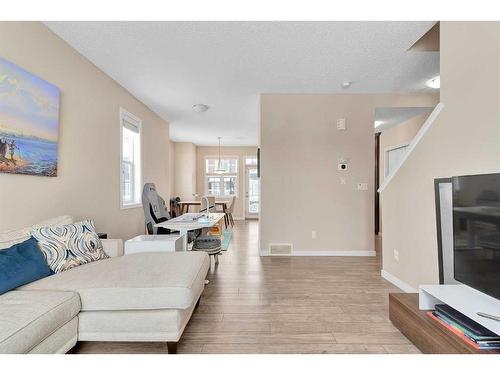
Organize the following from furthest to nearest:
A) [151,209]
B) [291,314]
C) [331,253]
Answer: [331,253] → [151,209] → [291,314]

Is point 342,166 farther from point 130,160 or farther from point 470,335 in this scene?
point 130,160

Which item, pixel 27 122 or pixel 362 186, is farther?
pixel 362 186

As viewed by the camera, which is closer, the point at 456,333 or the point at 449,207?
the point at 456,333

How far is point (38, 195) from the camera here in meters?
2.42

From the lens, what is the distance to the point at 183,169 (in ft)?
29.2

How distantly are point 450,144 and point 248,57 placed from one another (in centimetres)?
226

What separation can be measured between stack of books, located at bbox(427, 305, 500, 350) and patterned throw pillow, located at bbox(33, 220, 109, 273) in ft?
8.72

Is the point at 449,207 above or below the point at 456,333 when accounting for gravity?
above

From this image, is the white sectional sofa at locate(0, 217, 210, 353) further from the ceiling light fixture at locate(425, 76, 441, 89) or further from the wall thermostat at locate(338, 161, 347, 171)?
the ceiling light fixture at locate(425, 76, 441, 89)

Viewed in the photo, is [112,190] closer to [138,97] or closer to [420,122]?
[138,97]

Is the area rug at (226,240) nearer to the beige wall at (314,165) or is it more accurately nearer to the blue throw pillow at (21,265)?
the beige wall at (314,165)

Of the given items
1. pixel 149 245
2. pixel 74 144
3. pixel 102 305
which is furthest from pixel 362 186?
pixel 74 144

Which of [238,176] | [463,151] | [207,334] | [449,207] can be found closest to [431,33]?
[463,151]
